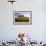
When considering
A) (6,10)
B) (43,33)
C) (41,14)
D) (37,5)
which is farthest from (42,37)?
(6,10)

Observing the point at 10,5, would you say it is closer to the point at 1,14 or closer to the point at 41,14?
the point at 1,14

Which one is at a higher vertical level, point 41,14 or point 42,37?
point 41,14

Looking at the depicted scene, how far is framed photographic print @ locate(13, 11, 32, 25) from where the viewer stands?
546cm

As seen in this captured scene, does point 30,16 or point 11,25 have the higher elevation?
point 30,16

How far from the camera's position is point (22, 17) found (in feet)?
17.9

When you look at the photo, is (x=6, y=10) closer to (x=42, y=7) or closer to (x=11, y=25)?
(x=11, y=25)

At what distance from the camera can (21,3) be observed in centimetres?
546

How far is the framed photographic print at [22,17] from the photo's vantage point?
546 centimetres

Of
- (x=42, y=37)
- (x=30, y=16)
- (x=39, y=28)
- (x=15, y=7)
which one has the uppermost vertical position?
(x=15, y=7)

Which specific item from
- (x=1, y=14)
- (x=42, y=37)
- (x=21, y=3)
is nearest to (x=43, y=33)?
(x=42, y=37)

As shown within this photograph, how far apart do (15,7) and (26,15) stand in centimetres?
53

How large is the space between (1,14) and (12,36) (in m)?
0.97

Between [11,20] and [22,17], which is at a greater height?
[22,17]

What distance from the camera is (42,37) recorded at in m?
5.56
